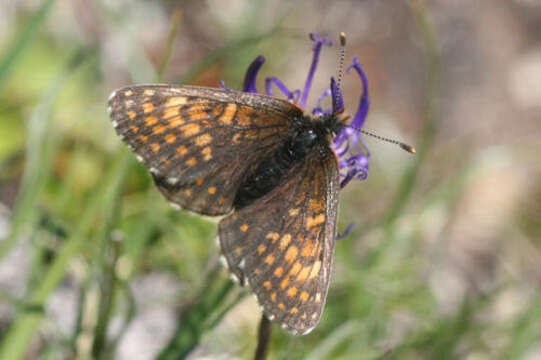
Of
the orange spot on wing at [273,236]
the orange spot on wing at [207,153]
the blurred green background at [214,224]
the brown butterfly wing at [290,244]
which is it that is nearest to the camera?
the brown butterfly wing at [290,244]

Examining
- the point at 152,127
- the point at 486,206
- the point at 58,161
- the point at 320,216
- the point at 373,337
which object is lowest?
the point at 486,206

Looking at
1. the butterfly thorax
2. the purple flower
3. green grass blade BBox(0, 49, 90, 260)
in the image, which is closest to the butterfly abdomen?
the butterfly thorax

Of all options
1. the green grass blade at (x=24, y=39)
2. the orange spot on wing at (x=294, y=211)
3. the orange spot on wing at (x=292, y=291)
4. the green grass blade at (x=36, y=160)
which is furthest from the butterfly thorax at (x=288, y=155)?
the green grass blade at (x=24, y=39)

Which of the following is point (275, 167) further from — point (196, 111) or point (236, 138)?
point (196, 111)

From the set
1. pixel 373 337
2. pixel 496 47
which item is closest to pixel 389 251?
pixel 373 337

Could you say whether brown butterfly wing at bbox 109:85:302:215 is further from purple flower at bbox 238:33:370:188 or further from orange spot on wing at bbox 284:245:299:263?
orange spot on wing at bbox 284:245:299:263

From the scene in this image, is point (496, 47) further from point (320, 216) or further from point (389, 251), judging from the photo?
point (320, 216)

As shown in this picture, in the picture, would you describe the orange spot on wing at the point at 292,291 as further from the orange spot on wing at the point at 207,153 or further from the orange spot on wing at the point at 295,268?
the orange spot on wing at the point at 207,153

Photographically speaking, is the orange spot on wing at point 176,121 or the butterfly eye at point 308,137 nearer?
the orange spot on wing at point 176,121

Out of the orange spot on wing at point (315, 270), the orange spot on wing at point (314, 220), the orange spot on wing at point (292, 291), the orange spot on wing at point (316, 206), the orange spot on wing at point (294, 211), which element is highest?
the orange spot on wing at point (316, 206)
